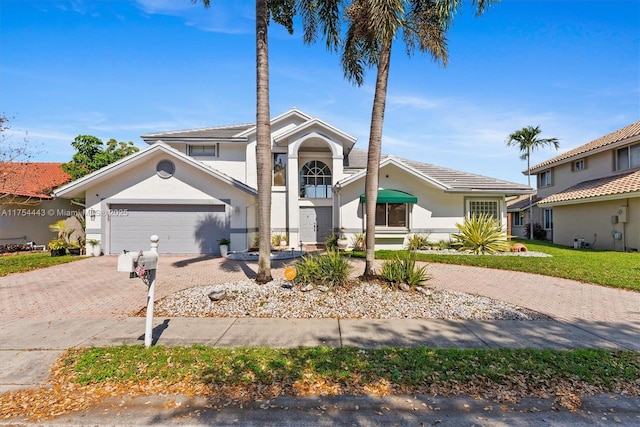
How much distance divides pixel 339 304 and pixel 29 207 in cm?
2106

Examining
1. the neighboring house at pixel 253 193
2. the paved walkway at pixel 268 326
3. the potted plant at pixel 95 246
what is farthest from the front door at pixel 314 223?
the potted plant at pixel 95 246

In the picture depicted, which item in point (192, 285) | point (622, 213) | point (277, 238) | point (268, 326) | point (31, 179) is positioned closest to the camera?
point (268, 326)

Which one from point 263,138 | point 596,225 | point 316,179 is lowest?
point 596,225

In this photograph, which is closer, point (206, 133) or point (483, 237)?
point (483, 237)

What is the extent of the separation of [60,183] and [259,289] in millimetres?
21479

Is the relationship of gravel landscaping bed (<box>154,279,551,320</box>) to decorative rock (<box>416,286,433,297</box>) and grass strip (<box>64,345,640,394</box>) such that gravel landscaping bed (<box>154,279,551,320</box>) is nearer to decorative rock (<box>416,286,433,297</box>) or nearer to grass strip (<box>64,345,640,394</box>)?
decorative rock (<box>416,286,433,297</box>)

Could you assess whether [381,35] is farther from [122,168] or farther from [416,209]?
[122,168]

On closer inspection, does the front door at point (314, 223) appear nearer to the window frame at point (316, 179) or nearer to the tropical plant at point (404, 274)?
the window frame at point (316, 179)

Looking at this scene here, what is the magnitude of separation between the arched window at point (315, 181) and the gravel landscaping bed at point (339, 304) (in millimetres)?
11121

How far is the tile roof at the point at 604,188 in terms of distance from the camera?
15344 mm

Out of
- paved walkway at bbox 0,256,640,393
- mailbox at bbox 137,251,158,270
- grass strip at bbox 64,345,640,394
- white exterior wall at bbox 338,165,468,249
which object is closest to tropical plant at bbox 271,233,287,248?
→ white exterior wall at bbox 338,165,468,249

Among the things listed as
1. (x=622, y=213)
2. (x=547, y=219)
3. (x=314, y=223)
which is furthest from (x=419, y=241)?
(x=547, y=219)

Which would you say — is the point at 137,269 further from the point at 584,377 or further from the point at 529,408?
the point at 584,377

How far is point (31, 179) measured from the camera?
1973 centimetres
